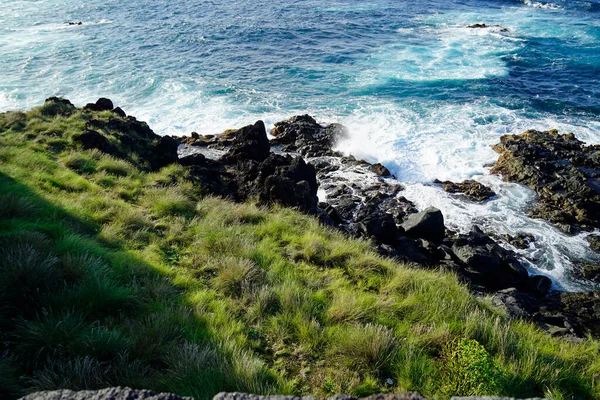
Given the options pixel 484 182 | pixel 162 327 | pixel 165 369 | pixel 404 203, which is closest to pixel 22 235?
pixel 162 327

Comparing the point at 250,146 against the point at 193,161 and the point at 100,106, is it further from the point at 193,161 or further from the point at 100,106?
the point at 100,106

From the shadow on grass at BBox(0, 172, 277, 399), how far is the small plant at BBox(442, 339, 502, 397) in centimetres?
186

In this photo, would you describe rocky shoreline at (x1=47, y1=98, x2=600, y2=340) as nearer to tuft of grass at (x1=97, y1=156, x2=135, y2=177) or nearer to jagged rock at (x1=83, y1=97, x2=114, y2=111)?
jagged rock at (x1=83, y1=97, x2=114, y2=111)

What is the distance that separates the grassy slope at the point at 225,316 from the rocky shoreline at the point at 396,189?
3.52m

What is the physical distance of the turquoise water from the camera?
64.7 ft

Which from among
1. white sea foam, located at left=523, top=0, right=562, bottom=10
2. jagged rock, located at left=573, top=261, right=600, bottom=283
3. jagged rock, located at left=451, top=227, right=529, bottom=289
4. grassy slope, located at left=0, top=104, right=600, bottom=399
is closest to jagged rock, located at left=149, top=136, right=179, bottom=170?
grassy slope, located at left=0, top=104, right=600, bottom=399

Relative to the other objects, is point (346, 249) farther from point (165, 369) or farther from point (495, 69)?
point (495, 69)

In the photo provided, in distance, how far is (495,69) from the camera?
29.6 metres

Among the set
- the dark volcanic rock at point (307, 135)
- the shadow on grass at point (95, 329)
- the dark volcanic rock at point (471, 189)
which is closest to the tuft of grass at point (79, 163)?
the shadow on grass at point (95, 329)

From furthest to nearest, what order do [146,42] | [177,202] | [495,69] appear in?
[146,42] < [495,69] < [177,202]

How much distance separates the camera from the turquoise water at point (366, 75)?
19.7 m

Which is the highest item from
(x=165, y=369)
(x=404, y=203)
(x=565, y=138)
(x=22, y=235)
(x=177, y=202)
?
(x=22, y=235)

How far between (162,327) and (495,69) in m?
32.6

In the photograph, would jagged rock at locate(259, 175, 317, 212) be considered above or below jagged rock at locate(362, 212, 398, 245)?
above
